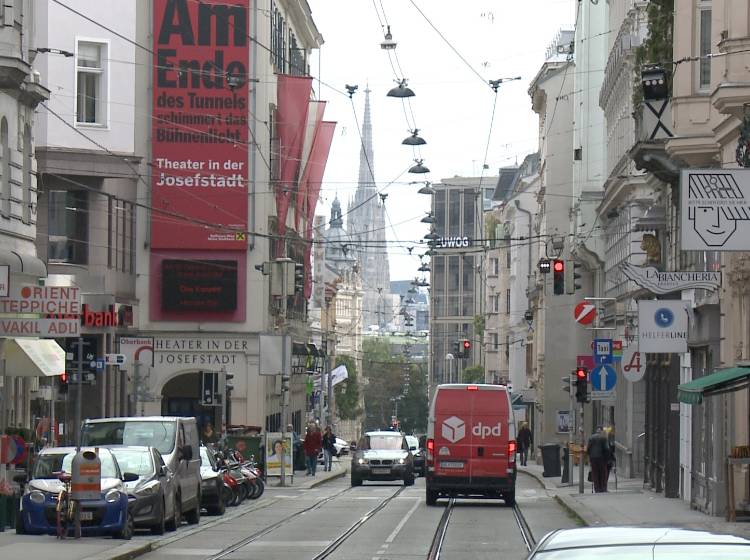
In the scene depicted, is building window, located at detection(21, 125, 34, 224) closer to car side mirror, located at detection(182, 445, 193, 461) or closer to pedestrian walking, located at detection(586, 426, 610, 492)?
car side mirror, located at detection(182, 445, 193, 461)

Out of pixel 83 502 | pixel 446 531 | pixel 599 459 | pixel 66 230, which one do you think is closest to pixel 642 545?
pixel 83 502

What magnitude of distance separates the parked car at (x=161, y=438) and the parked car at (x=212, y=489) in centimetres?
305

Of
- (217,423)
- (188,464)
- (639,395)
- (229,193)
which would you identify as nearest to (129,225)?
(229,193)

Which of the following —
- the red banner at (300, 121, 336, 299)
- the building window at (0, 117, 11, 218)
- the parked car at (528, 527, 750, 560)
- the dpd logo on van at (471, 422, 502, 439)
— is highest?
the red banner at (300, 121, 336, 299)

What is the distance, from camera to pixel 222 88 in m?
57.3

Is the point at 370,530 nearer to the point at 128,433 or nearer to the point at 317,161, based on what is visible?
the point at 128,433

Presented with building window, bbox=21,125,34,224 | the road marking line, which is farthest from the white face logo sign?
building window, bbox=21,125,34,224

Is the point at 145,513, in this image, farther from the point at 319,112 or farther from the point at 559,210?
the point at 559,210

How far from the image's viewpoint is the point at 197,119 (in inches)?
2265

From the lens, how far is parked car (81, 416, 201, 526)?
89.3ft

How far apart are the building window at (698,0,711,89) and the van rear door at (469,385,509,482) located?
26.1ft

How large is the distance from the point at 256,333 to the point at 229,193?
5.37m

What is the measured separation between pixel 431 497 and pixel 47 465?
475 inches

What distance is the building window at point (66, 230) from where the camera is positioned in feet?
174
